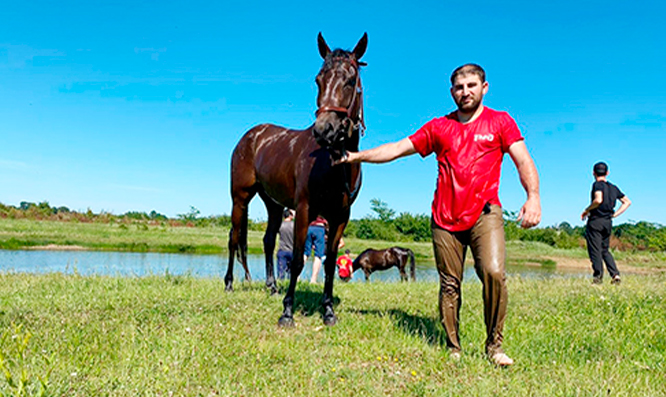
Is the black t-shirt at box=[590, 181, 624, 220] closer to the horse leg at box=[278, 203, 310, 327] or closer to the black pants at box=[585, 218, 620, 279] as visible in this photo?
the black pants at box=[585, 218, 620, 279]

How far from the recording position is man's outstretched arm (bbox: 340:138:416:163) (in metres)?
3.78

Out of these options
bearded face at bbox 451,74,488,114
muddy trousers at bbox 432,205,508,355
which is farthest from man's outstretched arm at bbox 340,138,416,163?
muddy trousers at bbox 432,205,508,355

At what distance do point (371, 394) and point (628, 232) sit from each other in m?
49.1

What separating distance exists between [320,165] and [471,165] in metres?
1.76

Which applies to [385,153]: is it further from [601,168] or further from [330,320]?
[601,168]

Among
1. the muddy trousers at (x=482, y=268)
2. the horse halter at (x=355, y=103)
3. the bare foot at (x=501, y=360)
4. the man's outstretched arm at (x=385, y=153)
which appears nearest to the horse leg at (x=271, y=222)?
the horse halter at (x=355, y=103)

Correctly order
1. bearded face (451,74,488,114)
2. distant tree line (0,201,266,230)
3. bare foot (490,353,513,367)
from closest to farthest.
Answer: bare foot (490,353,513,367) → bearded face (451,74,488,114) → distant tree line (0,201,266,230)

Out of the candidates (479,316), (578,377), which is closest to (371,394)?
(578,377)

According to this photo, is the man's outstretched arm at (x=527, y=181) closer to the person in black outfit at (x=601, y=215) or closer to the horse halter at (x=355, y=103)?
the horse halter at (x=355, y=103)

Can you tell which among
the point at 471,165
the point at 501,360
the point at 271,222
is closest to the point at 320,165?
the point at 471,165

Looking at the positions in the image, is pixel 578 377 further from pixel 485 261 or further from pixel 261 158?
pixel 261 158

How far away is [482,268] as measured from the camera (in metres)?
3.44

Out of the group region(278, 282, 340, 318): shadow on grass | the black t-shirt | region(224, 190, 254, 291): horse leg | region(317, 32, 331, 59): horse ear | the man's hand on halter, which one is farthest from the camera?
the black t-shirt

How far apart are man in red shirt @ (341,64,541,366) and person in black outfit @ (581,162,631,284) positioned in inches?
254
